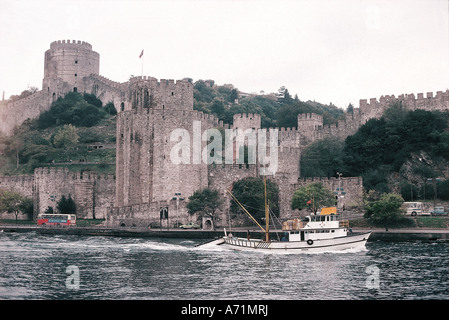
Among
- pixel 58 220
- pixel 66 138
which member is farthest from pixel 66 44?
pixel 58 220

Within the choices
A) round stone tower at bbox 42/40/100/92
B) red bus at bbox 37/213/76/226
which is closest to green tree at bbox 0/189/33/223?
red bus at bbox 37/213/76/226

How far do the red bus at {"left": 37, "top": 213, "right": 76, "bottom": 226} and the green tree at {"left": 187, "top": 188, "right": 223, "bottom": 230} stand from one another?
1282cm

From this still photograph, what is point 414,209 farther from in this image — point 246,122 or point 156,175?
point 246,122

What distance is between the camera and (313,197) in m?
53.4

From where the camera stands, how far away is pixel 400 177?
59531 mm

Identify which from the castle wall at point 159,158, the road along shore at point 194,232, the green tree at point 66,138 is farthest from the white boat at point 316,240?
the green tree at point 66,138

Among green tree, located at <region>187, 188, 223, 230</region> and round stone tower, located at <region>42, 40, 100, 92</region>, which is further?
round stone tower, located at <region>42, 40, 100, 92</region>

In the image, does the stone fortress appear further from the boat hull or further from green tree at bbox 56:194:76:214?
Result: the boat hull

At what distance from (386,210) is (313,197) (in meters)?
6.88

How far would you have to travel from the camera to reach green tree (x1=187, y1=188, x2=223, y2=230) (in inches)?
2159

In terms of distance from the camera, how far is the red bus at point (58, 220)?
60.0 m
